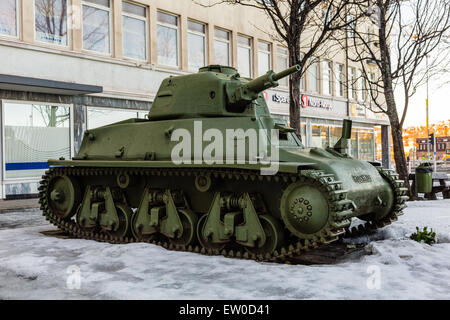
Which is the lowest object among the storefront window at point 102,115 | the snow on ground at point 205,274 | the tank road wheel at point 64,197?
the snow on ground at point 205,274

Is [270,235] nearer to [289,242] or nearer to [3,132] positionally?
[289,242]

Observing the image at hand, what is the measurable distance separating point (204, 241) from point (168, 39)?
1514 centimetres

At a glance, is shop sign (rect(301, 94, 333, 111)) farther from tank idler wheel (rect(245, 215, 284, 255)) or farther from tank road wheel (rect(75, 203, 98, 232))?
tank idler wheel (rect(245, 215, 284, 255))

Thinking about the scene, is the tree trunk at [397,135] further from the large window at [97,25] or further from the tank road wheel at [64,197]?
the large window at [97,25]

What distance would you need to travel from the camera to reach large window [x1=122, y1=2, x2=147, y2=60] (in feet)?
64.3

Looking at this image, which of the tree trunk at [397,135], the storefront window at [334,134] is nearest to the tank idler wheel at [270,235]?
the tree trunk at [397,135]

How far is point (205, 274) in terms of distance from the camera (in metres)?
6.12

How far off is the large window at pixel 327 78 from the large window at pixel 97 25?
50.9 ft

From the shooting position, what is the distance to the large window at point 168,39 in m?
21.0

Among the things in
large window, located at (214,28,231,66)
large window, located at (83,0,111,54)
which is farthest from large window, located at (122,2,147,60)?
large window, located at (214,28,231,66)

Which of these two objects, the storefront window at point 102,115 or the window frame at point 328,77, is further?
the window frame at point 328,77

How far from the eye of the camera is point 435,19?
15438 millimetres

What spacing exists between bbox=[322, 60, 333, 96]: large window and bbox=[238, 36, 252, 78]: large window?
6.74m
